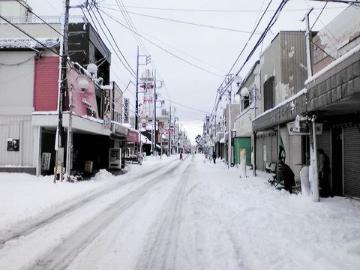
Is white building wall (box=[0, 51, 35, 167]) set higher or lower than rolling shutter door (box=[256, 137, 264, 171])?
higher

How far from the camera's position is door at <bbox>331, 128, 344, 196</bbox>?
50.3ft

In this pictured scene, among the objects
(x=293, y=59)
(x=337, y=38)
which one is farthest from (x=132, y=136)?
(x=337, y=38)

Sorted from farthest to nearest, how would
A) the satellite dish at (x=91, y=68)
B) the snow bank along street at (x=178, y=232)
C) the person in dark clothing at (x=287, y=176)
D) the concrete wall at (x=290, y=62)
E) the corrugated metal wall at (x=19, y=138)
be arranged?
the satellite dish at (x=91, y=68)
the corrugated metal wall at (x=19, y=138)
the concrete wall at (x=290, y=62)
the person in dark clothing at (x=287, y=176)
the snow bank along street at (x=178, y=232)

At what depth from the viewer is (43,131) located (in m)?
24.4

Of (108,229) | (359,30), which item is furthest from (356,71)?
(108,229)

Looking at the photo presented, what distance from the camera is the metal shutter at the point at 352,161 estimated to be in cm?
1385

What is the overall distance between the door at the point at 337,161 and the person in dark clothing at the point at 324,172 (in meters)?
0.25

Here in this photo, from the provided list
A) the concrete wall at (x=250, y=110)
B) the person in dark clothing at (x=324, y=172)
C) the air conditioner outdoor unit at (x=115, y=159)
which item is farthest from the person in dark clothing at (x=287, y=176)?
the air conditioner outdoor unit at (x=115, y=159)

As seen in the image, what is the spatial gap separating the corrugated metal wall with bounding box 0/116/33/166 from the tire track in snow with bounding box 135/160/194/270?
13833mm

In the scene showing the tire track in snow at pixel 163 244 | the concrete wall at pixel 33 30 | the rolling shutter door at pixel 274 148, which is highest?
the concrete wall at pixel 33 30

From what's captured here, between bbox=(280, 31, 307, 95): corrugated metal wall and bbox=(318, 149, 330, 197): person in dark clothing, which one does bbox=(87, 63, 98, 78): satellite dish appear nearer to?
bbox=(280, 31, 307, 95): corrugated metal wall

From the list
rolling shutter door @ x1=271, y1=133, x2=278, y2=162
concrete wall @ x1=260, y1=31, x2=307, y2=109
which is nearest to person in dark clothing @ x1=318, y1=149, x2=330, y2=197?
concrete wall @ x1=260, y1=31, x2=307, y2=109

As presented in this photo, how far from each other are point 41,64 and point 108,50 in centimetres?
1827

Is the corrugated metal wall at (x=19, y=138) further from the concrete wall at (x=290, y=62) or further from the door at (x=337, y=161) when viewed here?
the door at (x=337, y=161)
